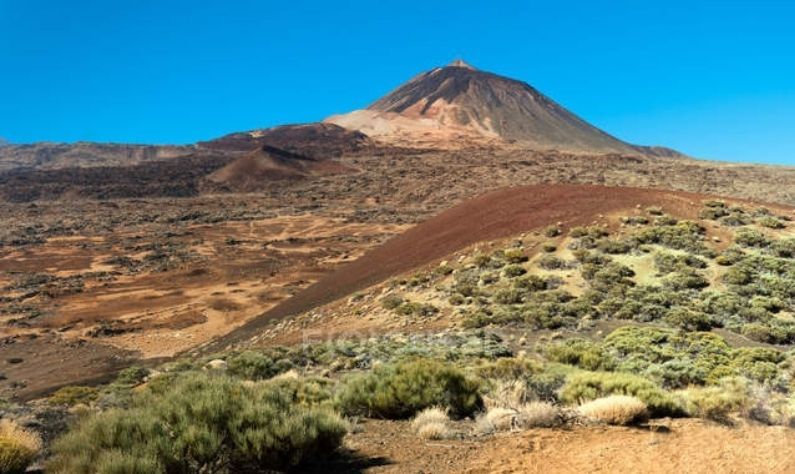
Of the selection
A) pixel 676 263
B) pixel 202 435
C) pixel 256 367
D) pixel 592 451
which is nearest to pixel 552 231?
pixel 676 263

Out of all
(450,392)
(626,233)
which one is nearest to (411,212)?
(626,233)

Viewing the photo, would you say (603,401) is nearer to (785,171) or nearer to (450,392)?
(450,392)

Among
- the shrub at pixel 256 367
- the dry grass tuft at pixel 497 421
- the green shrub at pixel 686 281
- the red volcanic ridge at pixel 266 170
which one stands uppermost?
the red volcanic ridge at pixel 266 170

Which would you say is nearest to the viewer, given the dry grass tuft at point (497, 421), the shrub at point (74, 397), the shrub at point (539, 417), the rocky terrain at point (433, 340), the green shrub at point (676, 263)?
the rocky terrain at point (433, 340)

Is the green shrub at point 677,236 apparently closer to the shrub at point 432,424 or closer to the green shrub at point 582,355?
the green shrub at point 582,355

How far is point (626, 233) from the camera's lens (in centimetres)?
2117

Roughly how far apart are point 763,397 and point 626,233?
13.5 meters

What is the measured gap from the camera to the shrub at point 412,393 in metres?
8.40

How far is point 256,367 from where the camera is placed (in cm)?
1327

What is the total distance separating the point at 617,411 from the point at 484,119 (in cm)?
15710

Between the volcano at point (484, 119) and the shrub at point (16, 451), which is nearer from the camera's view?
the shrub at point (16, 451)

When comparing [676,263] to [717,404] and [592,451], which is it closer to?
[717,404]

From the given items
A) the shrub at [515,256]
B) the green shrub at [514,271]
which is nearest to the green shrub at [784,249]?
the shrub at [515,256]

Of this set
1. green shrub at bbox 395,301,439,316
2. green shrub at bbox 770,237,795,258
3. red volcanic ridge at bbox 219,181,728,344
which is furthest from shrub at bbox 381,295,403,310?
green shrub at bbox 770,237,795,258
